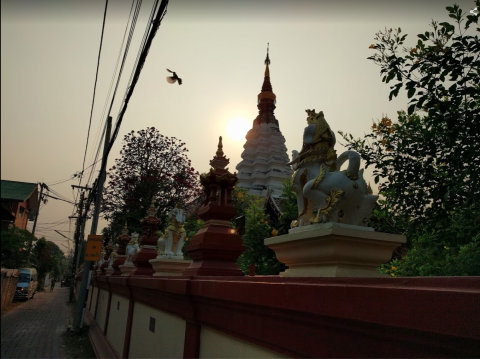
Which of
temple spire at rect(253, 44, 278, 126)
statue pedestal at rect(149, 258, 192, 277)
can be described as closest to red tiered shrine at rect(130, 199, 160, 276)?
statue pedestal at rect(149, 258, 192, 277)

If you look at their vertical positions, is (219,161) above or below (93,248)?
above

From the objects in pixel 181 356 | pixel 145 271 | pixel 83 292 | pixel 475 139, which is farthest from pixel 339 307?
pixel 83 292

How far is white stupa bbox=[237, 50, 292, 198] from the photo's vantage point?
36.5 m

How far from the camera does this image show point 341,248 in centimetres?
226

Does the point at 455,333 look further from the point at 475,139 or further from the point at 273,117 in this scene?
the point at 273,117

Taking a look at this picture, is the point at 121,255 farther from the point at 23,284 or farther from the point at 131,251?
the point at 23,284

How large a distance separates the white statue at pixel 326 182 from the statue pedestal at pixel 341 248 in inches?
5.7

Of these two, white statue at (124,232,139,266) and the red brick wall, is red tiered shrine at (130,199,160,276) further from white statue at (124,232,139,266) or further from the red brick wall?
the red brick wall

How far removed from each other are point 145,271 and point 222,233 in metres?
3.46

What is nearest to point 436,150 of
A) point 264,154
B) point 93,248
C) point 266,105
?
point 93,248

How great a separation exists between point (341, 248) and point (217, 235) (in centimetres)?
234

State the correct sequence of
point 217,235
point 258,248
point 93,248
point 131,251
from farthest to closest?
point 258,248 < point 93,248 < point 131,251 < point 217,235

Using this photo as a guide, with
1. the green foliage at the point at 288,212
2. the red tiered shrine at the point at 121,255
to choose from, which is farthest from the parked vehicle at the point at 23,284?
the green foliage at the point at 288,212

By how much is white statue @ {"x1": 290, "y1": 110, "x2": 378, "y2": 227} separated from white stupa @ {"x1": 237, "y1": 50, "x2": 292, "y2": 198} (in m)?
31.6
